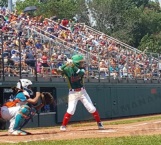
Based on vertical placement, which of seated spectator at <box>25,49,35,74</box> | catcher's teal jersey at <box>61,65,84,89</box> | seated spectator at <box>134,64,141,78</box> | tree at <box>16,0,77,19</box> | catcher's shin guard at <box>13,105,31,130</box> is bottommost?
catcher's shin guard at <box>13,105,31,130</box>

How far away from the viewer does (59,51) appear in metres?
22.7

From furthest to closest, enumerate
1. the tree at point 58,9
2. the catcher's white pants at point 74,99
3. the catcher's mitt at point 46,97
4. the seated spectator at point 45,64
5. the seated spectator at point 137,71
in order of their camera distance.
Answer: the tree at point 58,9 → the seated spectator at point 137,71 → the seated spectator at point 45,64 → the catcher's white pants at point 74,99 → the catcher's mitt at point 46,97

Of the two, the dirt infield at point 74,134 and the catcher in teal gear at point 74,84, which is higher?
the catcher in teal gear at point 74,84

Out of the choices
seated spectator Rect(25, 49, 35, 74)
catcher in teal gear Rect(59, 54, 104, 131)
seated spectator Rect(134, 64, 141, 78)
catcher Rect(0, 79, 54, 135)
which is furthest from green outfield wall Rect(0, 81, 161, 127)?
catcher Rect(0, 79, 54, 135)

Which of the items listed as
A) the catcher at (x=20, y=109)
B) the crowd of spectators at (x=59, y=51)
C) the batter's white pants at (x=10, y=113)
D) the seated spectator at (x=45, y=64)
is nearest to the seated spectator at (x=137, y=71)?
the crowd of spectators at (x=59, y=51)

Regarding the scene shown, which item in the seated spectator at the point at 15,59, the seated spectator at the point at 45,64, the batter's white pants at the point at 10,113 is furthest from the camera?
the seated spectator at the point at 45,64

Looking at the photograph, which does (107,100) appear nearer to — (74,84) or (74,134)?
(74,84)

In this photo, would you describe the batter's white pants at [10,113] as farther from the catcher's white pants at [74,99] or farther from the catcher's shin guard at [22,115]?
the catcher's white pants at [74,99]

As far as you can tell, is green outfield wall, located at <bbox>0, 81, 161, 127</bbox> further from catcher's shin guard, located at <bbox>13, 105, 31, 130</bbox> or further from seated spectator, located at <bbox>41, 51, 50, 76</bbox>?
catcher's shin guard, located at <bbox>13, 105, 31, 130</bbox>

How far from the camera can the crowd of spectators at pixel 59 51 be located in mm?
19688

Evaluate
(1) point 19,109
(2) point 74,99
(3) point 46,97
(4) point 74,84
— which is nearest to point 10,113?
(1) point 19,109

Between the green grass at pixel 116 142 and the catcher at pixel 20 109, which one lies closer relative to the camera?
the green grass at pixel 116 142

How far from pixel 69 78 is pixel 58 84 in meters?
7.81

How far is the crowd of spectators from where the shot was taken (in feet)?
64.6
